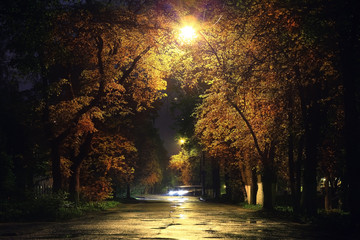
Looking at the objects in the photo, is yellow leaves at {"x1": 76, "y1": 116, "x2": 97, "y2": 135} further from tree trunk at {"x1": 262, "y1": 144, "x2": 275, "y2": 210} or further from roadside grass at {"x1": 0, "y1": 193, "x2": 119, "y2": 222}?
tree trunk at {"x1": 262, "y1": 144, "x2": 275, "y2": 210}

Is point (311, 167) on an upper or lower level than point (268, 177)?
upper

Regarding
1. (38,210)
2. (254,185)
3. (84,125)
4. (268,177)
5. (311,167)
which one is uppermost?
(84,125)

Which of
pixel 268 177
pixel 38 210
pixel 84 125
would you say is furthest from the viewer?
pixel 268 177

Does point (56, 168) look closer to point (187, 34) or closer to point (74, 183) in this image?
point (74, 183)

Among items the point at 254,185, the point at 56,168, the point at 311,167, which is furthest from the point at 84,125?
the point at 254,185

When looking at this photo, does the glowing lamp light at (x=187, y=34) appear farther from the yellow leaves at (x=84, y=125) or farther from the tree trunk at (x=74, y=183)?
the tree trunk at (x=74, y=183)

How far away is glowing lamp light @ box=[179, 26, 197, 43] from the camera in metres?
22.7

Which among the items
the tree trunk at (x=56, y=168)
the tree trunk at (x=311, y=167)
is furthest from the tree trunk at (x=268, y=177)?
the tree trunk at (x=56, y=168)

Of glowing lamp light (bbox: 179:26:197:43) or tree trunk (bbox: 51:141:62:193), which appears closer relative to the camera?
glowing lamp light (bbox: 179:26:197:43)

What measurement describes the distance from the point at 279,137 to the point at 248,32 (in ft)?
26.3

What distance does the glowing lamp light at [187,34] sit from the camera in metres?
22.7

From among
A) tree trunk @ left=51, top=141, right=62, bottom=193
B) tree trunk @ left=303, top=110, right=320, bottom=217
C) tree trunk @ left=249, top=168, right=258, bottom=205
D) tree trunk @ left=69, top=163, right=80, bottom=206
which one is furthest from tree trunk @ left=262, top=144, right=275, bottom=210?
tree trunk @ left=51, top=141, right=62, bottom=193

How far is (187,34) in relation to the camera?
75.2ft

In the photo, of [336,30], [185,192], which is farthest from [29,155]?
[185,192]
